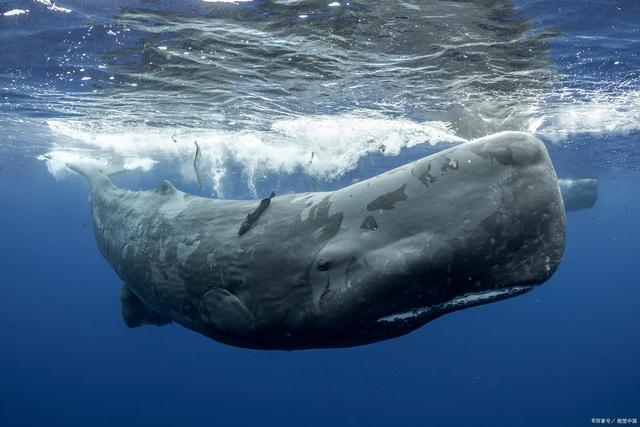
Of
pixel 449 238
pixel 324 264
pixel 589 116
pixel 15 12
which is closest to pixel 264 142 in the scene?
pixel 589 116

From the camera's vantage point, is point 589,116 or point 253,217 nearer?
point 253,217

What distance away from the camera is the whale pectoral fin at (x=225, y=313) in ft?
12.0

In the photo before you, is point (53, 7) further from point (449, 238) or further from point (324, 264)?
point (449, 238)

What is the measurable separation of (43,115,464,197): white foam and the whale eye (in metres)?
12.8

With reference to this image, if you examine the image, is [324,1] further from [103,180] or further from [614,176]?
[614,176]

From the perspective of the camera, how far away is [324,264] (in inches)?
124

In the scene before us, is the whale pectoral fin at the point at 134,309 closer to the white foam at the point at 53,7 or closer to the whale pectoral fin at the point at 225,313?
the whale pectoral fin at the point at 225,313

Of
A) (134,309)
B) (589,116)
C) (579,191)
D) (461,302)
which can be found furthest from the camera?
(579,191)

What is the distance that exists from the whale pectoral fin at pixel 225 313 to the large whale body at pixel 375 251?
0.5 inches

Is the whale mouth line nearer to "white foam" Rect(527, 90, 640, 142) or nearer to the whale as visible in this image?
"white foam" Rect(527, 90, 640, 142)

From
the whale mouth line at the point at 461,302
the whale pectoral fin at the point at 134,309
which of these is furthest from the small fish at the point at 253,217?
the whale pectoral fin at the point at 134,309

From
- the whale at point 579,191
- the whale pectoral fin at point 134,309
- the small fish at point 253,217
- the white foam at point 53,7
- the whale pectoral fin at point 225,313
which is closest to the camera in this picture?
the whale pectoral fin at point 225,313

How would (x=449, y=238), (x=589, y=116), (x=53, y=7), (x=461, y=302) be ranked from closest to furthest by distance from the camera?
(x=449, y=238), (x=461, y=302), (x=53, y=7), (x=589, y=116)

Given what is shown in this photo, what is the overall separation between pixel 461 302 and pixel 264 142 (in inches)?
923
